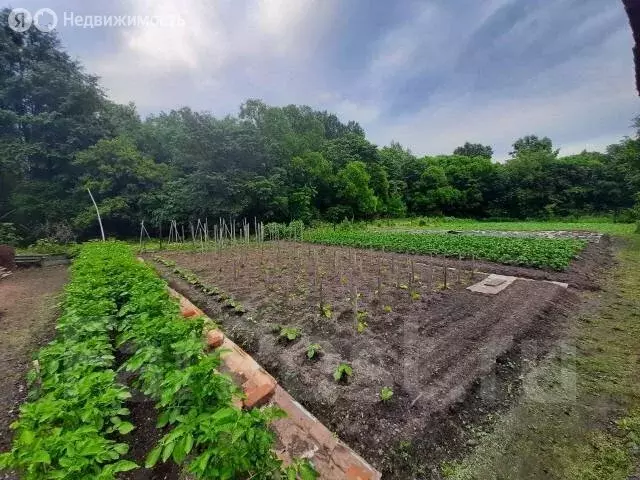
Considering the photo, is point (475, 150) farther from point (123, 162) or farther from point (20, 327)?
point (20, 327)

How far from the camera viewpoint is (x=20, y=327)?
4.90 metres

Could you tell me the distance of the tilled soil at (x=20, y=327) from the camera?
9.78ft

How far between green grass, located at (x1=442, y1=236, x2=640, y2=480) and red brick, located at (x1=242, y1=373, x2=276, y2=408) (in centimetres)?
163

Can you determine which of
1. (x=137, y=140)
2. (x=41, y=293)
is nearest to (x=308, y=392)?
(x=41, y=293)

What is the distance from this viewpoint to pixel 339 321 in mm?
4652

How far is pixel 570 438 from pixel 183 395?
10.6ft

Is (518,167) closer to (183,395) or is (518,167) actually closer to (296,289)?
(296,289)

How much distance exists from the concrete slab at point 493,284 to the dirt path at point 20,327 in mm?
7073

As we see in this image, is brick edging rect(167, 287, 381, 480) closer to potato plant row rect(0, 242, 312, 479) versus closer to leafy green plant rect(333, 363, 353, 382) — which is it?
potato plant row rect(0, 242, 312, 479)

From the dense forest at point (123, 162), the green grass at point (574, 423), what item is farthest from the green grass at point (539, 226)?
the green grass at point (574, 423)

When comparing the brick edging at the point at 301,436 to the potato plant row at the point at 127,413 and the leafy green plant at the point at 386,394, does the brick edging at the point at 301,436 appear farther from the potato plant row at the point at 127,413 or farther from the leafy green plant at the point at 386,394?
the leafy green plant at the point at 386,394

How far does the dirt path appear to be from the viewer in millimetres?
3006

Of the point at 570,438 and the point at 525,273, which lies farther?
the point at 525,273

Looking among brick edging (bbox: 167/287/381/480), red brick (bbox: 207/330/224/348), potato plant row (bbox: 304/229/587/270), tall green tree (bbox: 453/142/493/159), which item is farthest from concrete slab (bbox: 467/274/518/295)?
tall green tree (bbox: 453/142/493/159)
